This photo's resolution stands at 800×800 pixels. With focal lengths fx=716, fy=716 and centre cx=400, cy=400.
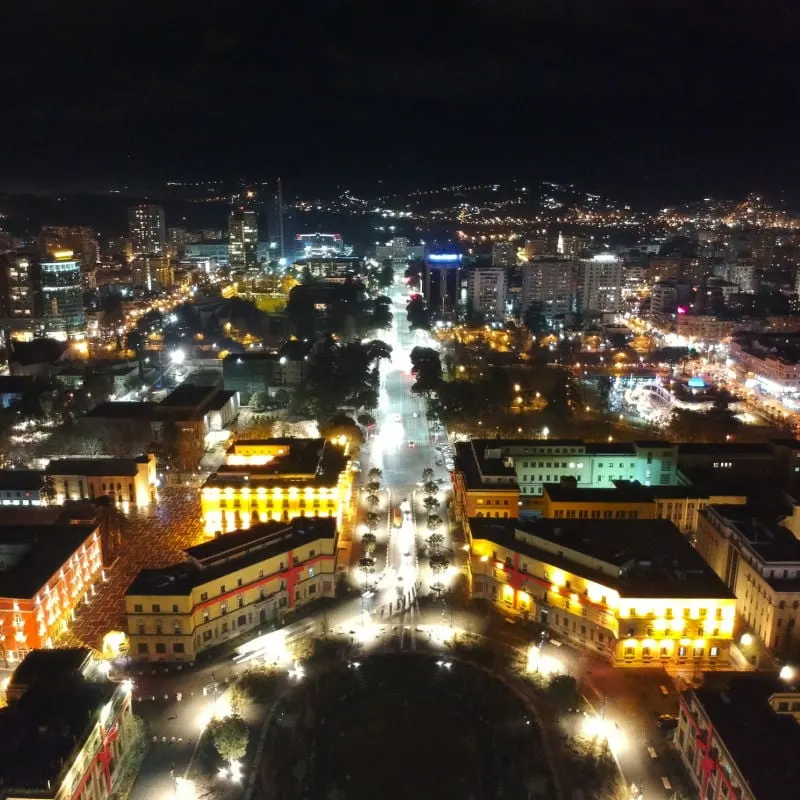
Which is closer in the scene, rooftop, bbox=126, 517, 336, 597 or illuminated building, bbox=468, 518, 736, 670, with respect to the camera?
illuminated building, bbox=468, 518, 736, 670

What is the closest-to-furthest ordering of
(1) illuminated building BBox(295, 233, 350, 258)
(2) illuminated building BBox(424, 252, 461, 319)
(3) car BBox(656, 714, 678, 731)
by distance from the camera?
1. (3) car BBox(656, 714, 678, 731)
2. (2) illuminated building BBox(424, 252, 461, 319)
3. (1) illuminated building BBox(295, 233, 350, 258)

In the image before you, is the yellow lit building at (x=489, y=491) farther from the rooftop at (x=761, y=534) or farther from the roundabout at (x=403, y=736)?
the roundabout at (x=403, y=736)

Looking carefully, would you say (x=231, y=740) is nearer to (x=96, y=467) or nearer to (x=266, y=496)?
(x=266, y=496)

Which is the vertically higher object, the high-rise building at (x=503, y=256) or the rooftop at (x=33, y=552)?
the high-rise building at (x=503, y=256)

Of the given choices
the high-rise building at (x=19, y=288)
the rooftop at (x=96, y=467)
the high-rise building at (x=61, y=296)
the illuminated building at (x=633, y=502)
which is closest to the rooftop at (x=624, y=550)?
the illuminated building at (x=633, y=502)

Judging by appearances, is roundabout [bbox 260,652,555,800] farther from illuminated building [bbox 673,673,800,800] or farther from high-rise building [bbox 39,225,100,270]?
high-rise building [bbox 39,225,100,270]

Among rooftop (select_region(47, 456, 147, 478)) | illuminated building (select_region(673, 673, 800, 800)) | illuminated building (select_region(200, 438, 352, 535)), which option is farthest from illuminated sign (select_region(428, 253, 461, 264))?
illuminated building (select_region(673, 673, 800, 800))
